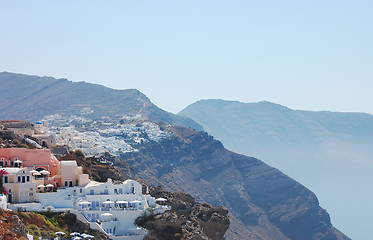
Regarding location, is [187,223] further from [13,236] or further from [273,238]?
[273,238]

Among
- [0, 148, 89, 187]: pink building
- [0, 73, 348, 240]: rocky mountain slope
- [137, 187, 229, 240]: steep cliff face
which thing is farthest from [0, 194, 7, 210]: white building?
[0, 73, 348, 240]: rocky mountain slope

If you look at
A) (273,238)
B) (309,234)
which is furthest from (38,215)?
(309,234)

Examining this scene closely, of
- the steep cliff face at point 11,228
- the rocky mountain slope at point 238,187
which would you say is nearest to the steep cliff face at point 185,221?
the steep cliff face at point 11,228

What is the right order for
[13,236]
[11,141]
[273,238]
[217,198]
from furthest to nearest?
[217,198]
[273,238]
[11,141]
[13,236]

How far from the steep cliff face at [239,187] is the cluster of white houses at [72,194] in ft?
263

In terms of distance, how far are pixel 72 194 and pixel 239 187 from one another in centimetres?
11748

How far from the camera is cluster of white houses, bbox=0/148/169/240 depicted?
65.4m

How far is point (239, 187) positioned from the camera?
182m

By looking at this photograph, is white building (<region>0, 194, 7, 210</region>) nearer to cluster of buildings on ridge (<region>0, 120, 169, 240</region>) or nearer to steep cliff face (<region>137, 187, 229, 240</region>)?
cluster of buildings on ridge (<region>0, 120, 169, 240</region>)

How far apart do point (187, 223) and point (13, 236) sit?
21.9 m

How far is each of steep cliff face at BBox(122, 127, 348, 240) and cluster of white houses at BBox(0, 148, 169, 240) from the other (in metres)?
80.0

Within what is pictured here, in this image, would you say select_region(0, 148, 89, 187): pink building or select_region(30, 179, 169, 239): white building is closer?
select_region(30, 179, 169, 239): white building

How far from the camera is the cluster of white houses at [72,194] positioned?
215 feet

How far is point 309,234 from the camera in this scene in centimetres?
16762
